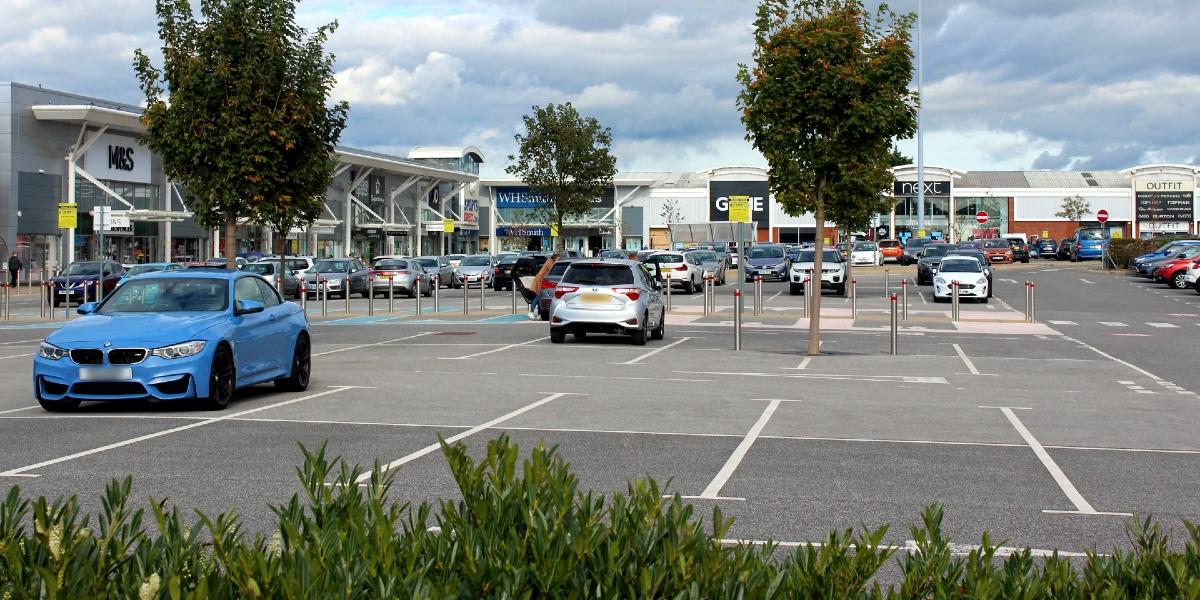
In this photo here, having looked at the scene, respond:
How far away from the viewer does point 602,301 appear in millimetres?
24172

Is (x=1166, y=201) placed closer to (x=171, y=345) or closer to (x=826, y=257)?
(x=826, y=257)

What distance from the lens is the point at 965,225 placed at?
419ft

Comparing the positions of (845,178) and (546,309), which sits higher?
(845,178)

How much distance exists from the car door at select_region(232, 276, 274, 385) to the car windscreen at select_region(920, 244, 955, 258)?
151 feet

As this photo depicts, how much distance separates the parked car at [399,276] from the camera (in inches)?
2008

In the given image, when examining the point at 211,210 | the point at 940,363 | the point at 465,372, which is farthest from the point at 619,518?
the point at 211,210

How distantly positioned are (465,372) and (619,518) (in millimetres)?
14926

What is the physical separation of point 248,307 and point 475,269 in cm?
4209

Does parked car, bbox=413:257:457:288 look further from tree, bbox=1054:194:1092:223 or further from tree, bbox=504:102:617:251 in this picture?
tree, bbox=1054:194:1092:223

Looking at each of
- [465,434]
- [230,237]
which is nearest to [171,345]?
[465,434]

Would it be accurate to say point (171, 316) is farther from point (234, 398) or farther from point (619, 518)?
point (619, 518)

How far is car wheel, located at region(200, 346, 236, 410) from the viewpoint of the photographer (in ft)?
44.9

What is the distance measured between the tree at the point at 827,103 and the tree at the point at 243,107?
9.58m

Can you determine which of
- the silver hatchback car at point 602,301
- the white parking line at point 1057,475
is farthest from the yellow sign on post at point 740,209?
the white parking line at point 1057,475
